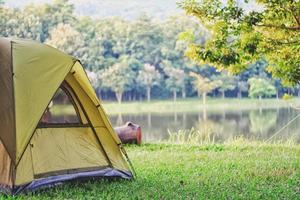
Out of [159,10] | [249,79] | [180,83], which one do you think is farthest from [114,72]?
[159,10]

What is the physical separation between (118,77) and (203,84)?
5927mm

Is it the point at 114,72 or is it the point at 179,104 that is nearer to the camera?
the point at 114,72

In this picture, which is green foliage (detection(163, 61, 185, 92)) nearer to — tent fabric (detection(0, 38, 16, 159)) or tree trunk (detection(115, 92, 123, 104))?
tree trunk (detection(115, 92, 123, 104))

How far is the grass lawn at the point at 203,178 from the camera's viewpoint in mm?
5199

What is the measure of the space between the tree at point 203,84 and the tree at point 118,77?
4317 millimetres

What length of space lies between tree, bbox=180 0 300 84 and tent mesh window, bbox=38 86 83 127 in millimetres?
2094

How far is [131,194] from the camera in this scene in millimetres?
5207

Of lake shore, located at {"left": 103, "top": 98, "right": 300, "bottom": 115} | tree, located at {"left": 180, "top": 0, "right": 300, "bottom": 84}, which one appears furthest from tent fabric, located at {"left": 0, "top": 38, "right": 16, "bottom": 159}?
lake shore, located at {"left": 103, "top": 98, "right": 300, "bottom": 115}

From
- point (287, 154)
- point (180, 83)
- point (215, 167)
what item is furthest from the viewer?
point (180, 83)

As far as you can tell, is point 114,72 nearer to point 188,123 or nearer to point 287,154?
point 188,123

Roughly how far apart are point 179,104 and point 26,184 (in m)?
33.2

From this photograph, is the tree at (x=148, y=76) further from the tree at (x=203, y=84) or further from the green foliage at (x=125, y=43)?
the tree at (x=203, y=84)

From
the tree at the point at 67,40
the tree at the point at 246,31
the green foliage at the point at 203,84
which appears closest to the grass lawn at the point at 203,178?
the tree at the point at 246,31

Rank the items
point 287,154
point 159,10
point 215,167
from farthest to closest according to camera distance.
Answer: point 159,10
point 287,154
point 215,167
